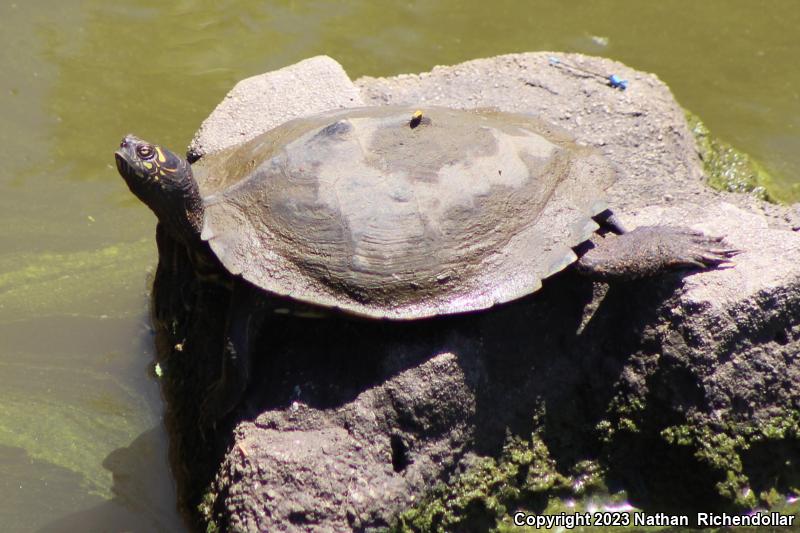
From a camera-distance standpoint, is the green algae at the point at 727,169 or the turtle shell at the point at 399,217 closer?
the turtle shell at the point at 399,217

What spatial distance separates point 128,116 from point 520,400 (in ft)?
11.8

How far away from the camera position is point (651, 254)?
11.8 ft

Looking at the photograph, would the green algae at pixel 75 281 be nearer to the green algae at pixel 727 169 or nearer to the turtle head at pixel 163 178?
the turtle head at pixel 163 178

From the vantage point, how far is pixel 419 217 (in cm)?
357

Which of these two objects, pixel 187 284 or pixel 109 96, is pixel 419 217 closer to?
pixel 187 284

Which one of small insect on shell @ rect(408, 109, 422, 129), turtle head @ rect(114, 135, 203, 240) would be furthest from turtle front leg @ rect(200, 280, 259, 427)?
small insect on shell @ rect(408, 109, 422, 129)

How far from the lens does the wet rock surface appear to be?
3.44 meters

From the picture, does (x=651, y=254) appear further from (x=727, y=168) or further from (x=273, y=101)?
(x=273, y=101)

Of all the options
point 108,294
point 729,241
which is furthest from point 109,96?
point 729,241

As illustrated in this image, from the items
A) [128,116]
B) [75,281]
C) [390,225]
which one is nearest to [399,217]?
[390,225]

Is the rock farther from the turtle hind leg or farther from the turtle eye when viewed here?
the turtle hind leg

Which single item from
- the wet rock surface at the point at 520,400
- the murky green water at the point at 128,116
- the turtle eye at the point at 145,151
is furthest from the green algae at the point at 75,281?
the turtle eye at the point at 145,151

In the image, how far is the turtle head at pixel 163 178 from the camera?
3.64 meters

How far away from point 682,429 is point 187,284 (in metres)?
2.18
